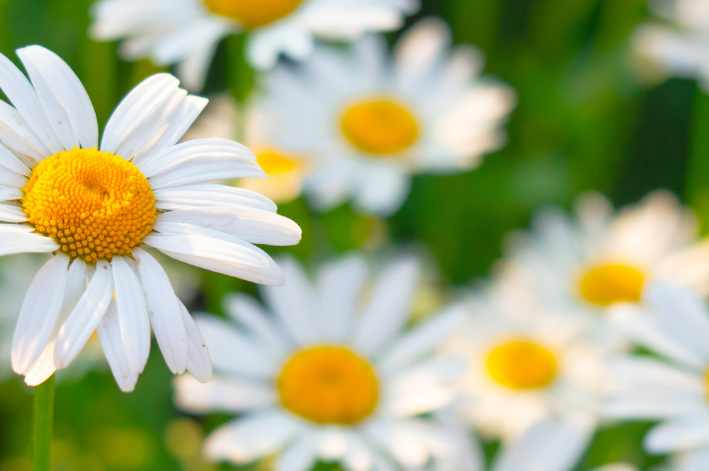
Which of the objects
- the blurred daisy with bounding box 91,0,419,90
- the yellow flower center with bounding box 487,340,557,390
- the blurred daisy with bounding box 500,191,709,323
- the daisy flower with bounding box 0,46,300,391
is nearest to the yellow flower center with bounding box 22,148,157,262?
the daisy flower with bounding box 0,46,300,391

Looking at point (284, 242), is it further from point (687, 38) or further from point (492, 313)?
point (687, 38)

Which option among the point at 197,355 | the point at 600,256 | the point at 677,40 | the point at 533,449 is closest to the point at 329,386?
the point at 533,449

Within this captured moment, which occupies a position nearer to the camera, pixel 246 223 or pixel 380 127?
pixel 246 223

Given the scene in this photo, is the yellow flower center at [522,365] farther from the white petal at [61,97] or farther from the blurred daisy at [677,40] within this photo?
the white petal at [61,97]

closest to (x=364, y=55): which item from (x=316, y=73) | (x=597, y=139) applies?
(x=316, y=73)

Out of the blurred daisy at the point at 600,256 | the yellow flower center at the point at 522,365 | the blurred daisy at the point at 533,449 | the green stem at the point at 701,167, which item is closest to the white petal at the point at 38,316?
the blurred daisy at the point at 533,449

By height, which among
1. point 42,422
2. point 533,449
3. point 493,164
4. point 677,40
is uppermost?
point 677,40

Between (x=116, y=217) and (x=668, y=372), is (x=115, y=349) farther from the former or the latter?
(x=668, y=372)
